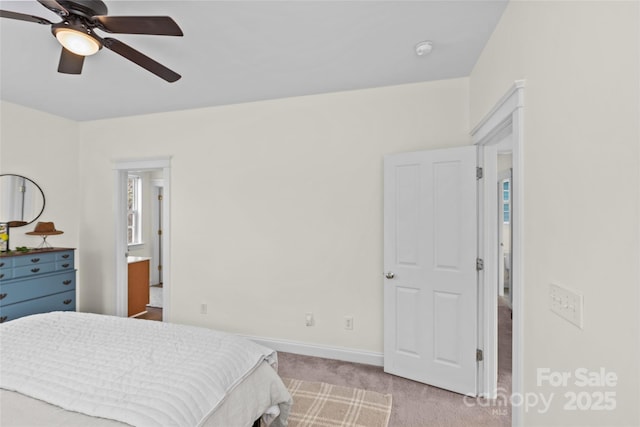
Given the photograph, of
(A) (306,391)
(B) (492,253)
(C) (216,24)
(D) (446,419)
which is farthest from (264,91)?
(D) (446,419)

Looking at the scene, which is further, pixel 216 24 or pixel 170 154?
pixel 170 154

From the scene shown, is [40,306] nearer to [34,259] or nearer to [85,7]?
[34,259]

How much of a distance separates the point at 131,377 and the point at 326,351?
2.01 m

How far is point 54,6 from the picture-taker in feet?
4.43

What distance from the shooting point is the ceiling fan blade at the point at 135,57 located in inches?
63.6

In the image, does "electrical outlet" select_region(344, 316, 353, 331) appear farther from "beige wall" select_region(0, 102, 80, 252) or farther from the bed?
"beige wall" select_region(0, 102, 80, 252)

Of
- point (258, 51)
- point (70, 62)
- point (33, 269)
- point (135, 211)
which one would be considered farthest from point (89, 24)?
point (135, 211)

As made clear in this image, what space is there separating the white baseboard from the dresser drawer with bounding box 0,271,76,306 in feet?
7.24

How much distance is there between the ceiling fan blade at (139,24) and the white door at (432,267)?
6.14 feet

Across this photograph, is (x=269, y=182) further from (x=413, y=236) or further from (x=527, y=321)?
(x=527, y=321)

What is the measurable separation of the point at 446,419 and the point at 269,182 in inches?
97.9

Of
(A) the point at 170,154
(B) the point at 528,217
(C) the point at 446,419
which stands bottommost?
(C) the point at 446,419

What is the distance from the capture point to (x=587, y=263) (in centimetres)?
107

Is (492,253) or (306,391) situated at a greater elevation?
(492,253)
